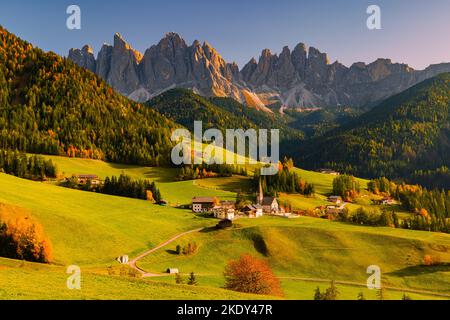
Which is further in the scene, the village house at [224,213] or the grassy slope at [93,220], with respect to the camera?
the village house at [224,213]

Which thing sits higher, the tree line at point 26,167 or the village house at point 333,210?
the tree line at point 26,167

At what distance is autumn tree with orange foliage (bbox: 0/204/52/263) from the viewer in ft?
263

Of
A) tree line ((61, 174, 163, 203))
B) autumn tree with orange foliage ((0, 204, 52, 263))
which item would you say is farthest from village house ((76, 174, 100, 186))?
autumn tree with orange foliage ((0, 204, 52, 263))

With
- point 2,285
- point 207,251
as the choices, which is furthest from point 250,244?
point 2,285

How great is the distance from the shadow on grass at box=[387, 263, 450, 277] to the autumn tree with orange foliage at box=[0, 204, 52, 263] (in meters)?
76.2

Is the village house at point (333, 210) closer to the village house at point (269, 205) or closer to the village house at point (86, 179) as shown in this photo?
the village house at point (269, 205)

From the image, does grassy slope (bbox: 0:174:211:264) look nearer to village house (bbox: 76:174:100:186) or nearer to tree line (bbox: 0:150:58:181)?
village house (bbox: 76:174:100:186)

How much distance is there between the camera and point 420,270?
9669 centimetres

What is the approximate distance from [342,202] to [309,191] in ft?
52.0

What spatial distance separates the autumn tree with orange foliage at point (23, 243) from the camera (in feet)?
263

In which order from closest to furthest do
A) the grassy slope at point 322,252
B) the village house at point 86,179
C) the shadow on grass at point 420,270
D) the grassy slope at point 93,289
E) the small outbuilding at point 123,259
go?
the grassy slope at point 93,289 < the small outbuilding at point 123,259 < the grassy slope at point 322,252 < the shadow on grass at point 420,270 < the village house at point 86,179

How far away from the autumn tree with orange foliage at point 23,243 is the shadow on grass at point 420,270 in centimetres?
7623

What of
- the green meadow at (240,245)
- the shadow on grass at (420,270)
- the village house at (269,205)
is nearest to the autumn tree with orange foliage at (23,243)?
the green meadow at (240,245)
